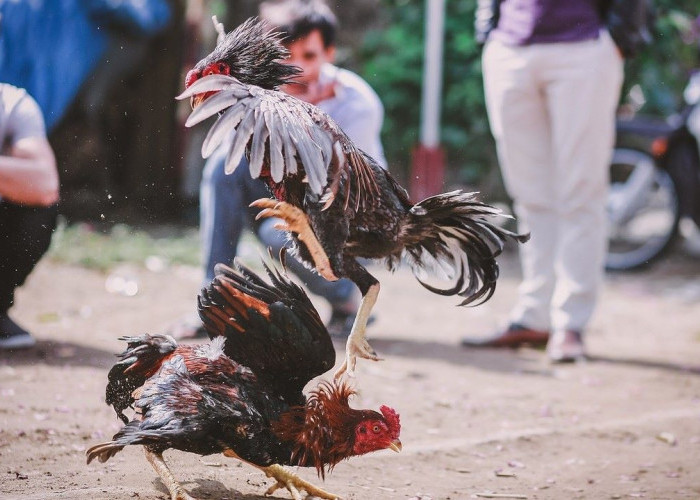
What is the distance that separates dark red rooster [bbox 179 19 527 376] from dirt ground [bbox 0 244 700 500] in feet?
2.27

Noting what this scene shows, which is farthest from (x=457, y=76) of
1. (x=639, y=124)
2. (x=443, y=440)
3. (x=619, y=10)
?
(x=443, y=440)

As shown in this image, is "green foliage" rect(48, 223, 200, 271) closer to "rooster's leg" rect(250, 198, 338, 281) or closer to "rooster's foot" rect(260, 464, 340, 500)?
"rooster's foot" rect(260, 464, 340, 500)

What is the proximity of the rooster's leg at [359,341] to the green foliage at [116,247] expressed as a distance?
3923 mm

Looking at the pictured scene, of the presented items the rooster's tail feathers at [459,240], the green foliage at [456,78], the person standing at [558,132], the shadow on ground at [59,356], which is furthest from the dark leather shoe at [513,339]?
the green foliage at [456,78]

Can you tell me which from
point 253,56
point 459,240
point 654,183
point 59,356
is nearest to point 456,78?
point 654,183

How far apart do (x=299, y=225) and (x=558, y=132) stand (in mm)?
2599

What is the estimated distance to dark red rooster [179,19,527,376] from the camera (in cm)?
231

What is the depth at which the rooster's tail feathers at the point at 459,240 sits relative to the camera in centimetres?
276

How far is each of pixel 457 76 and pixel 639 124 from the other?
1.69 meters

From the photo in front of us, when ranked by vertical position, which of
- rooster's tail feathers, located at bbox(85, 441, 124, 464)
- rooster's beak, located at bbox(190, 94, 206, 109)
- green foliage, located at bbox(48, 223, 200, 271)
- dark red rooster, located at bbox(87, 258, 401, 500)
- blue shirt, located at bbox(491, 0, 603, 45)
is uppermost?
blue shirt, located at bbox(491, 0, 603, 45)

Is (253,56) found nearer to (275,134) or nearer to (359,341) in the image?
(275,134)

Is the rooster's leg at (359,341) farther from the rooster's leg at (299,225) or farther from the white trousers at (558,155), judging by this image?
the white trousers at (558,155)

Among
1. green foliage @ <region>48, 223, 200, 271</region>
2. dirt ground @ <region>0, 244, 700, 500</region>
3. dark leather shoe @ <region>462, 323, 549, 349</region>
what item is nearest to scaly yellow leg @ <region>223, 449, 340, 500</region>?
dirt ground @ <region>0, 244, 700, 500</region>

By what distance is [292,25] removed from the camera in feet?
14.9
